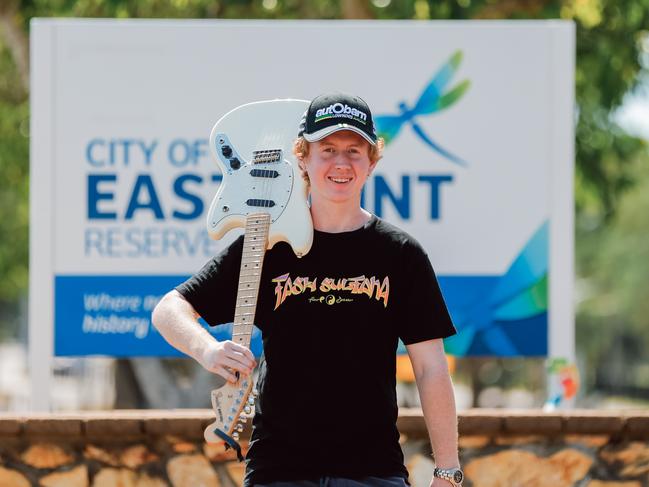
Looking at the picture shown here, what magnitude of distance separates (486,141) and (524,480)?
9.20ft

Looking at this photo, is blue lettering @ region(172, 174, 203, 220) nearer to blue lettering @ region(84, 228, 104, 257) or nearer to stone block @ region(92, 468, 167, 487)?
blue lettering @ region(84, 228, 104, 257)

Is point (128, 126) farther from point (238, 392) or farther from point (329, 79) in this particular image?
point (238, 392)

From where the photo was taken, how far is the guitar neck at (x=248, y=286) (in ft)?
10.7

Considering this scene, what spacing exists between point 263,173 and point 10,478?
232 cm

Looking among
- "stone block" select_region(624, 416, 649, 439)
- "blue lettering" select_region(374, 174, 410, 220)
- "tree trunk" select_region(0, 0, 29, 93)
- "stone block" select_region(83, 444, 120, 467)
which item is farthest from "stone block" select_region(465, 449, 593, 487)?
"tree trunk" select_region(0, 0, 29, 93)

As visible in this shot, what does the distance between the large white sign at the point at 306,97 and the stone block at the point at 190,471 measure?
219 centimetres

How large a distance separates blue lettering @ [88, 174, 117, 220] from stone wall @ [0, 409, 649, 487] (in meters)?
2.36

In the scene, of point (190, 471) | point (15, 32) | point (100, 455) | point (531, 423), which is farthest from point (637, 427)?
point (15, 32)

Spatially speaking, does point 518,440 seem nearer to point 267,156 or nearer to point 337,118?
point 267,156

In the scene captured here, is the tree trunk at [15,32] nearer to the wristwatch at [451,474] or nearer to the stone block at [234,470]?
the stone block at [234,470]

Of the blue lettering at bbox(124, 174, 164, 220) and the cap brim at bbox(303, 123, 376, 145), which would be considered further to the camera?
the blue lettering at bbox(124, 174, 164, 220)

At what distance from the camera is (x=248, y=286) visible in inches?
130

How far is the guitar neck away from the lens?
3.28 metres

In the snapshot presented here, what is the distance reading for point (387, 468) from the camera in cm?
324
